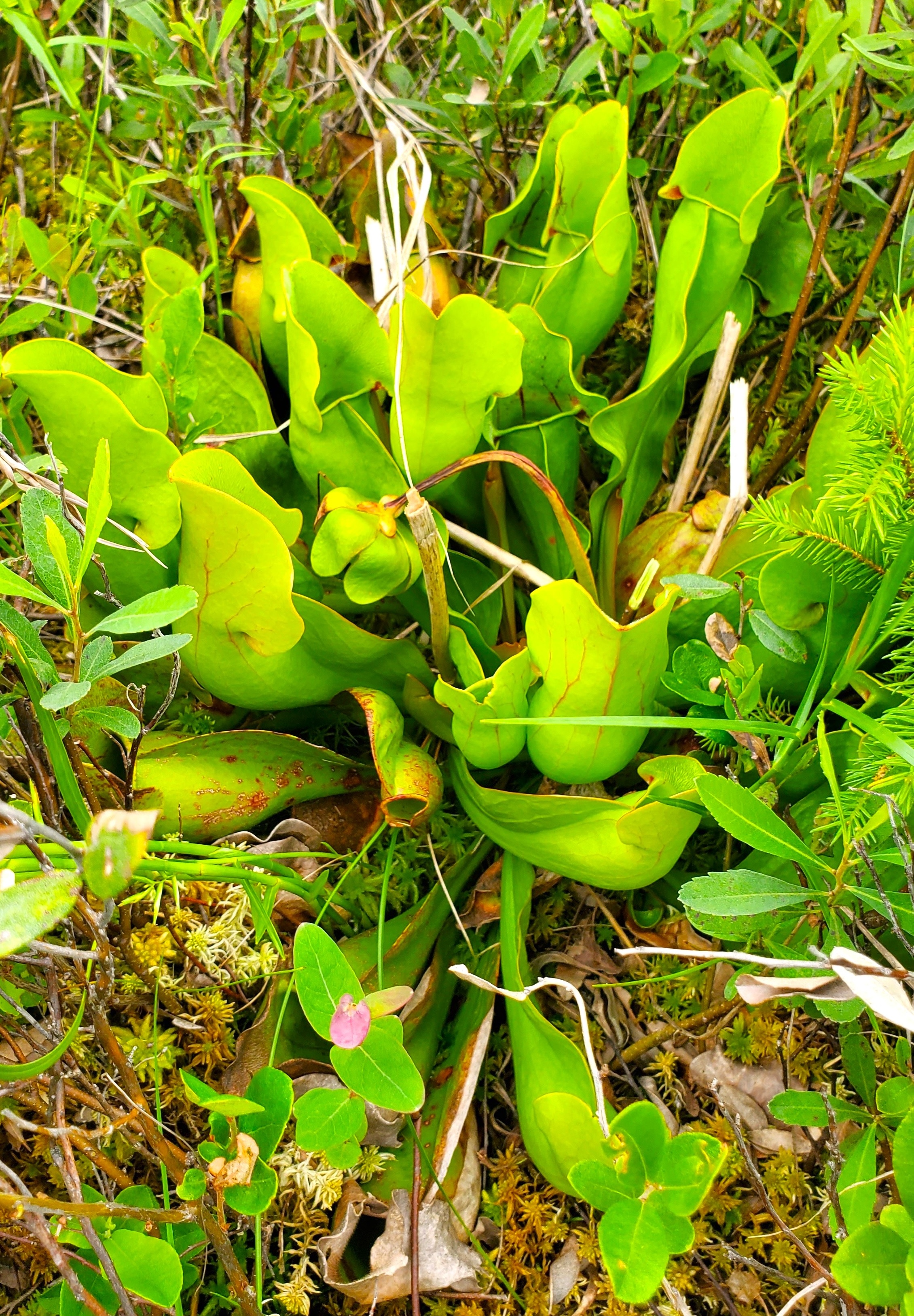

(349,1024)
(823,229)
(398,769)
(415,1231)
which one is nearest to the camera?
(349,1024)

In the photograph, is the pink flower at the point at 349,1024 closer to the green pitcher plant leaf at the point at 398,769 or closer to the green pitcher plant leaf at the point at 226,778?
the green pitcher plant leaf at the point at 398,769

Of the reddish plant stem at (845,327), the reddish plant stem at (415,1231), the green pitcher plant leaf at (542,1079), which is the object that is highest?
the reddish plant stem at (845,327)

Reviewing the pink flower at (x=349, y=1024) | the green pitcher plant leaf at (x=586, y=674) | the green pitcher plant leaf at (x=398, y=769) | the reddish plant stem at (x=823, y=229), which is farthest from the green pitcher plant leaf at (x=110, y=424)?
the reddish plant stem at (x=823, y=229)

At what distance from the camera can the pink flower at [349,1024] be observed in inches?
31.2

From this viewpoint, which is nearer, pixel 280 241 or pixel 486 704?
pixel 486 704

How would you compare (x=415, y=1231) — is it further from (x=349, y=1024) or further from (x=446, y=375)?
(x=446, y=375)

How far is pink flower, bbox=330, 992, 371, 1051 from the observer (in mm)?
793

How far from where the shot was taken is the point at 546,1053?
101 centimetres

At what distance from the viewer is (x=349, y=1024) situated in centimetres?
80

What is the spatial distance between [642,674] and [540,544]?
393mm

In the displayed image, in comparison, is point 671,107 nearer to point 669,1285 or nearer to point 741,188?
point 741,188

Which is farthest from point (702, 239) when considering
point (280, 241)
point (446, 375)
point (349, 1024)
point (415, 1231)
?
point (415, 1231)

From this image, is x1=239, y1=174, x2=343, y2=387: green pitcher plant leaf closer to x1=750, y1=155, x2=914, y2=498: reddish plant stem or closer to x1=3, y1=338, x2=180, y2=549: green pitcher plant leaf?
x1=3, y1=338, x2=180, y2=549: green pitcher plant leaf

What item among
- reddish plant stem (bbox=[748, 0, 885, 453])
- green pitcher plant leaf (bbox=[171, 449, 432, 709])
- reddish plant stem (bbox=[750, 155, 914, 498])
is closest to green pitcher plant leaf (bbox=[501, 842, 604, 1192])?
green pitcher plant leaf (bbox=[171, 449, 432, 709])
